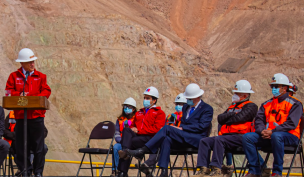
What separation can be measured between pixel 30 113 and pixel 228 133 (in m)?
3.48

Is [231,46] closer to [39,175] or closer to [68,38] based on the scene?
[68,38]

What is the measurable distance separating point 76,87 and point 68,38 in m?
5.64

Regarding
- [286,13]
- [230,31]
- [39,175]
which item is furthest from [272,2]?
[39,175]

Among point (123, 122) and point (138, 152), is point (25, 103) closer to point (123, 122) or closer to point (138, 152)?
point (138, 152)

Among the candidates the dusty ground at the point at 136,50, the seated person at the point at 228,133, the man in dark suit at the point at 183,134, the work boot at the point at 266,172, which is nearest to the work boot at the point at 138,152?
the man in dark suit at the point at 183,134

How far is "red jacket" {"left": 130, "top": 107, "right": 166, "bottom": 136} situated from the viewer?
8770 millimetres

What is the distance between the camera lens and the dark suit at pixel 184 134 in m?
7.65

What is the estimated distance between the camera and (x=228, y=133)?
8133 millimetres

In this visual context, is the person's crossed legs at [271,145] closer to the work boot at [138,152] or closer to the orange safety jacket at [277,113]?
the orange safety jacket at [277,113]

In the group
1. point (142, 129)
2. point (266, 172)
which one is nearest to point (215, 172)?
point (266, 172)

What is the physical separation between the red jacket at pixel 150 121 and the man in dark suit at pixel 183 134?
0.71m

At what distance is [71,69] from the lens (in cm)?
2834

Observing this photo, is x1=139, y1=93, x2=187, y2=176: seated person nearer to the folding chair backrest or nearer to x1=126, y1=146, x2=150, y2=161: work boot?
x1=126, y1=146, x2=150, y2=161: work boot

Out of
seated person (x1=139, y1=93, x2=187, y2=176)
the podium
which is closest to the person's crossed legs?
seated person (x1=139, y1=93, x2=187, y2=176)
